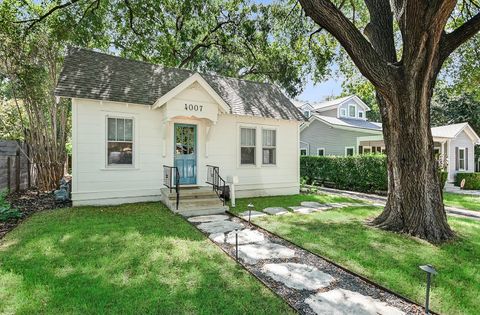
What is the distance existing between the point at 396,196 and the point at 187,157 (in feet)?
21.5

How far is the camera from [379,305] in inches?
124

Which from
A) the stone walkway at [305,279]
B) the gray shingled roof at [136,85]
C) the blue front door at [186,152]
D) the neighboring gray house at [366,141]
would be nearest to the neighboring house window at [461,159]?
the neighboring gray house at [366,141]

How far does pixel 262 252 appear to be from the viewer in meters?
4.88

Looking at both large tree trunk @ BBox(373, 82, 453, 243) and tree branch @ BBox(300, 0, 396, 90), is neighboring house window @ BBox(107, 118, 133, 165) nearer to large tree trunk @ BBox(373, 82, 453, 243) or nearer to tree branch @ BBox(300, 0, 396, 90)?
tree branch @ BBox(300, 0, 396, 90)

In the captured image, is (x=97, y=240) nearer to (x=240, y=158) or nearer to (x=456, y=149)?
(x=240, y=158)

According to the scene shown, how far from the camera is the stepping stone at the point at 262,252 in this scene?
4.59 metres

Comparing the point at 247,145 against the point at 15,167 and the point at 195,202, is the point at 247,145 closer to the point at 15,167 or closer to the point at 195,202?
the point at 195,202

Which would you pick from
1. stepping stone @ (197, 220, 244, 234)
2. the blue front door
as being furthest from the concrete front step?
stepping stone @ (197, 220, 244, 234)

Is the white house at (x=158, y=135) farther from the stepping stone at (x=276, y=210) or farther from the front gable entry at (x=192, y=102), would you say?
the stepping stone at (x=276, y=210)

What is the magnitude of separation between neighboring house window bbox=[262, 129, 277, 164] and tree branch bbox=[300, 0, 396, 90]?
5.67m

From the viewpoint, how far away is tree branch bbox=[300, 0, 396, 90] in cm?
568

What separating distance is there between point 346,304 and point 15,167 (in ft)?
39.0

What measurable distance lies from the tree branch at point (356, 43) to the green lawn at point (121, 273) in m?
4.84

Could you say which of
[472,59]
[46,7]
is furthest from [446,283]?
[46,7]
